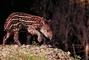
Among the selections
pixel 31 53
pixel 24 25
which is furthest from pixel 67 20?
pixel 31 53

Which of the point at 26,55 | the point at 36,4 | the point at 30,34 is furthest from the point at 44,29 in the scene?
the point at 36,4

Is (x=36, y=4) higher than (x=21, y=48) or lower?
higher

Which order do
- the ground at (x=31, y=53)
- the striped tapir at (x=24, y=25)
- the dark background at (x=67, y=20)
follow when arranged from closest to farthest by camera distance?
the ground at (x=31, y=53), the striped tapir at (x=24, y=25), the dark background at (x=67, y=20)

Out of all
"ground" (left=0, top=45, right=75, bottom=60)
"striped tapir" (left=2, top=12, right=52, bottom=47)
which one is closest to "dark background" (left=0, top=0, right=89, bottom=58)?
"striped tapir" (left=2, top=12, right=52, bottom=47)

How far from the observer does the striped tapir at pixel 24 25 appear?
32.9 feet

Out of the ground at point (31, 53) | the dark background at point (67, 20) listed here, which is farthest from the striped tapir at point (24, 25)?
the dark background at point (67, 20)

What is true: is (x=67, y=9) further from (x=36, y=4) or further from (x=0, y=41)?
(x=0, y=41)

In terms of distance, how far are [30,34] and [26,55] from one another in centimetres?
153

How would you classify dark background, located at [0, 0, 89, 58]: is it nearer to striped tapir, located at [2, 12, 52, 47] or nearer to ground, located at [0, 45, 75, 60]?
striped tapir, located at [2, 12, 52, 47]

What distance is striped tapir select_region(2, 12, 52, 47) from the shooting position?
10.0 m

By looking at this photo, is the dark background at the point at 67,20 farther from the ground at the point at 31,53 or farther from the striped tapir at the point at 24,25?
the ground at the point at 31,53

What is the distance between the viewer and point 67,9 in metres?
12.7

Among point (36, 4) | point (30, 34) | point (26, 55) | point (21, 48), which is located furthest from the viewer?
point (36, 4)

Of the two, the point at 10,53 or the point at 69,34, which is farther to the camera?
the point at 69,34
